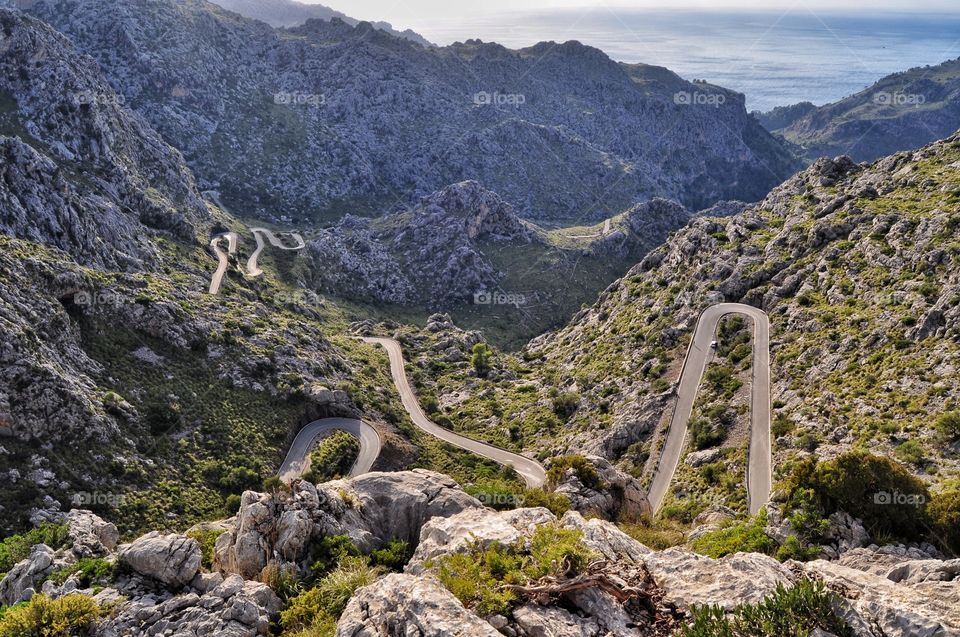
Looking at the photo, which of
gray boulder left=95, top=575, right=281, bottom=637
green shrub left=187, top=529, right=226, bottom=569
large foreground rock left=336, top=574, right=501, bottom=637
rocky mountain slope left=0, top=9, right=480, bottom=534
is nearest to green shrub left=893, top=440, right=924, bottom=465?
large foreground rock left=336, top=574, right=501, bottom=637

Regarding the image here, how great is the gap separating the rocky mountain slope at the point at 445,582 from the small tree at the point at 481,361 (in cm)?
7548

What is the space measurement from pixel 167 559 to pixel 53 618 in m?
5.06

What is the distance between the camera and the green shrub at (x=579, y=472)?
1697 inches

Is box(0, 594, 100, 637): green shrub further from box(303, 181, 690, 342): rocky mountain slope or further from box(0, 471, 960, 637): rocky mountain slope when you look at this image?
box(303, 181, 690, 342): rocky mountain slope

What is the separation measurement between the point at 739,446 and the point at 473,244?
12301 centimetres

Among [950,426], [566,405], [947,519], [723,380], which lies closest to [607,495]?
[947,519]

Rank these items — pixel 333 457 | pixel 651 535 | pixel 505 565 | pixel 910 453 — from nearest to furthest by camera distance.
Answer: pixel 505 565, pixel 651 535, pixel 910 453, pixel 333 457

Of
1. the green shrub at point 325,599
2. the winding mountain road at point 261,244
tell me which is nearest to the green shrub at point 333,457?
the green shrub at point 325,599

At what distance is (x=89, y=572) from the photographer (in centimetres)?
2888

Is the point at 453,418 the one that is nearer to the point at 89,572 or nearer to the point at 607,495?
the point at 607,495

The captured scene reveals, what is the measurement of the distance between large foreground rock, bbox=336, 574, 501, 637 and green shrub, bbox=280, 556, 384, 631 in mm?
1660

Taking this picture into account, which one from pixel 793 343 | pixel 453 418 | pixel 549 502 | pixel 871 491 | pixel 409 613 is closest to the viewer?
pixel 409 613

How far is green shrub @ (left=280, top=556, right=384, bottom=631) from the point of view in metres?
24.5

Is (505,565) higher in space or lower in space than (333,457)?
higher
